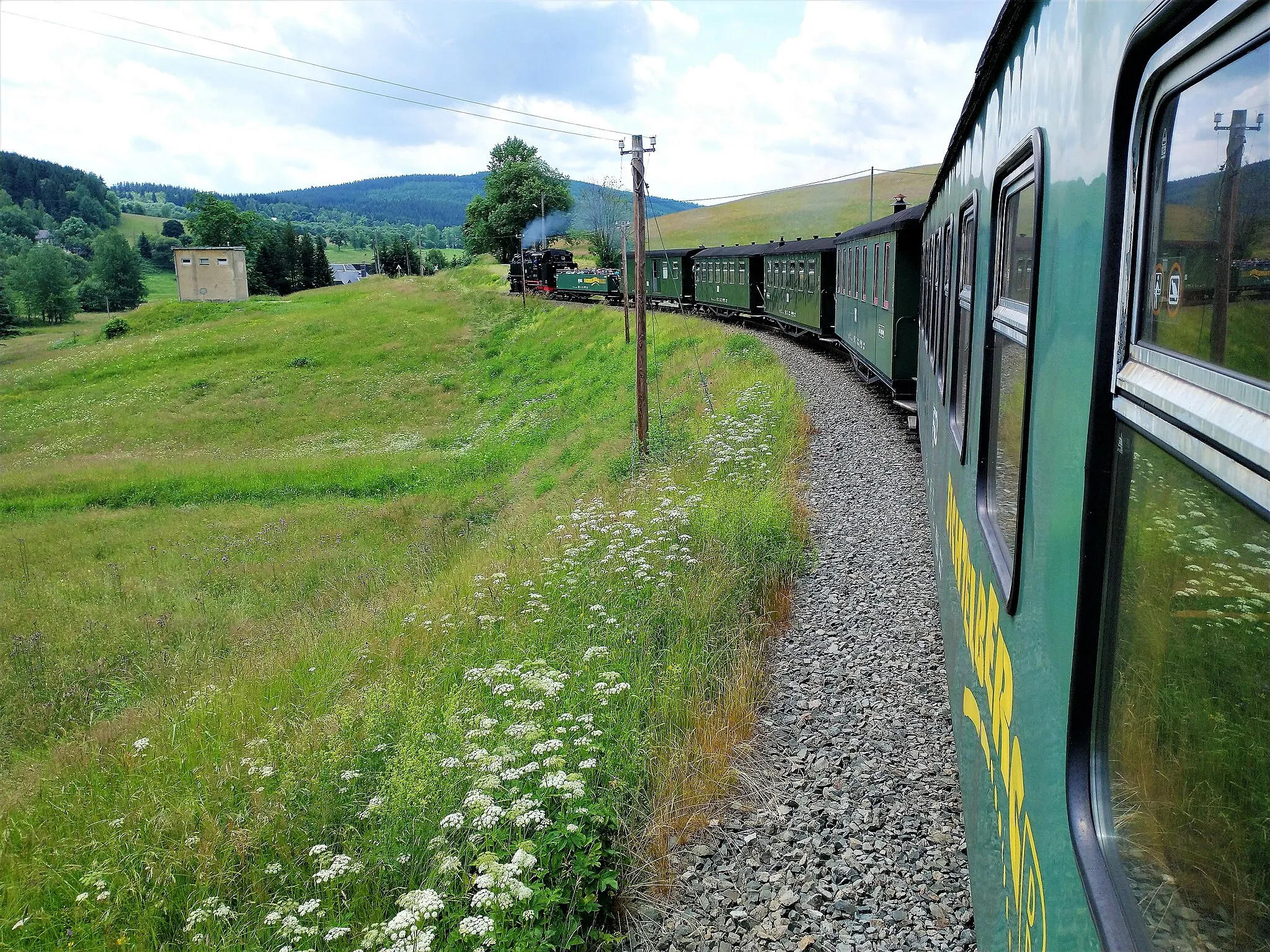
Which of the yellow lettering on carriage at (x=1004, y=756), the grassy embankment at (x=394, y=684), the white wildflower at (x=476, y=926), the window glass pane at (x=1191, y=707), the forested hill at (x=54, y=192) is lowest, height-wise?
the grassy embankment at (x=394, y=684)

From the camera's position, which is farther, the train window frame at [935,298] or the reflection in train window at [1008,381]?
the train window frame at [935,298]

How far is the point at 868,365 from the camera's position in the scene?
599 inches

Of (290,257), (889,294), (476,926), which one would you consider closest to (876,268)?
(889,294)

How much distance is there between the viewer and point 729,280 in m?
29.7

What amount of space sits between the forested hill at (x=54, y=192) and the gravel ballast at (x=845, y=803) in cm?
19911

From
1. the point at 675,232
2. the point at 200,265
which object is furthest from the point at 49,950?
the point at 675,232

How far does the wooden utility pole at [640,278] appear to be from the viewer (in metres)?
13.7

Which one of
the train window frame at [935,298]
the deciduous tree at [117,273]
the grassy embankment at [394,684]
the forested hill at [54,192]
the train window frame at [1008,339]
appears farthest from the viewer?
the forested hill at [54,192]

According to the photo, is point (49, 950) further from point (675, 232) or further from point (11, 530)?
point (675, 232)

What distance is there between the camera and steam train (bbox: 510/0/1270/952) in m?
0.91

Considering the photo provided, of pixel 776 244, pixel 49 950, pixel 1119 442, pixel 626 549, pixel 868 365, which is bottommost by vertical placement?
pixel 49 950

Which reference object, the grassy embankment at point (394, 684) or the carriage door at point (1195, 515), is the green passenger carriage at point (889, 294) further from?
the carriage door at point (1195, 515)

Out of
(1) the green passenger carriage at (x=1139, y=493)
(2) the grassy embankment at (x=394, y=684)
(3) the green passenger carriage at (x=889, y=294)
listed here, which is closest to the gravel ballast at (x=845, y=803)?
(2) the grassy embankment at (x=394, y=684)

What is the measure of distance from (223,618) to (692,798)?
874 cm
